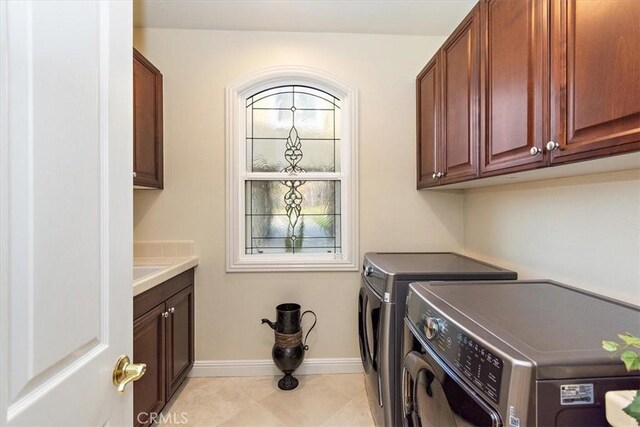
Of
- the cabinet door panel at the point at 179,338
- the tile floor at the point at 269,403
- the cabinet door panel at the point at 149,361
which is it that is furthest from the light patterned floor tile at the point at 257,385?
the cabinet door panel at the point at 149,361

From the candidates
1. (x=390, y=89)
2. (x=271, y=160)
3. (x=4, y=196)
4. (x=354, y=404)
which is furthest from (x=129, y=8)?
(x=354, y=404)

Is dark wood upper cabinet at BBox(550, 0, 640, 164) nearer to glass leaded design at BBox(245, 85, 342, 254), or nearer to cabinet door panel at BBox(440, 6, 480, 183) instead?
cabinet door panel at BBox(440, 6, 480, 183)

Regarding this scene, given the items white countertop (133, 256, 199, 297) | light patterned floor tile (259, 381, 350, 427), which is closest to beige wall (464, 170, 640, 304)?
light patterned floor tile (259, 381, 350, 427)

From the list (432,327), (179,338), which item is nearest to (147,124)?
(179,338)

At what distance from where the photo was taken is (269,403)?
200 centimetres

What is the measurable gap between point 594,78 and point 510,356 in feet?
2.77

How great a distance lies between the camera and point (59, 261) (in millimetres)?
572

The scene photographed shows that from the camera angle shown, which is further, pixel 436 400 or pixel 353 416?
pixel 353 416

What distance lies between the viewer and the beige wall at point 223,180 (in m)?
2.34

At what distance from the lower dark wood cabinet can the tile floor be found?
153mm

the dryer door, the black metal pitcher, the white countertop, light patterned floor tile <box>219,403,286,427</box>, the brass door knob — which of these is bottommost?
light patterned floor tile <box>219,403,286,427</box>

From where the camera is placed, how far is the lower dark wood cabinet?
5.16ft

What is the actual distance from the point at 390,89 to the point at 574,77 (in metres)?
1.58

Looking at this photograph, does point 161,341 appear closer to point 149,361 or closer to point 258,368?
point 149,361
